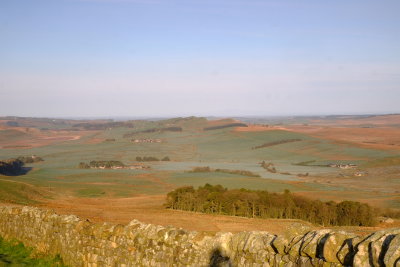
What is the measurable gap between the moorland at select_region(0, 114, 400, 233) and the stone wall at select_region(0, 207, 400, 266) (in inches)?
297

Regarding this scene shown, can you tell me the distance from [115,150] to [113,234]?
129m

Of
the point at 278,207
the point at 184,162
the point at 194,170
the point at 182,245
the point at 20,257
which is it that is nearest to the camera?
the point at 182,245

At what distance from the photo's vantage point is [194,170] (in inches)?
3455

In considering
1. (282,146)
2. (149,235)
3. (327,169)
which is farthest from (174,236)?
(282,146)

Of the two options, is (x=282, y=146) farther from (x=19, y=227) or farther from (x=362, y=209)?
(x=19, y=227)

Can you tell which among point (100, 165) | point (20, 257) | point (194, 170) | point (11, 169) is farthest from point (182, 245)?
point (100, 165)

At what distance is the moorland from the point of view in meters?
31.0

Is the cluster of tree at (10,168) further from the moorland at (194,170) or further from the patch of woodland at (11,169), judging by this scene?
the moorland at (194,170)

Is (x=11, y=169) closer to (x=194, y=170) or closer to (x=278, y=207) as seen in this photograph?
(x=194, y=170)

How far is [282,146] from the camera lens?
13050 centimetres

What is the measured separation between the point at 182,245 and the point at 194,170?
79.5m

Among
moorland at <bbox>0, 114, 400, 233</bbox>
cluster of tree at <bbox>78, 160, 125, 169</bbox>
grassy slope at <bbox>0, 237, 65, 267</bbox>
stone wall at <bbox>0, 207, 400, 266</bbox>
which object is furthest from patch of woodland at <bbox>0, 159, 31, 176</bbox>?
stone wall at <bbox>0, 207, 400, 266</bbox>

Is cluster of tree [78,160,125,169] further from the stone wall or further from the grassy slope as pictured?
the stone wall

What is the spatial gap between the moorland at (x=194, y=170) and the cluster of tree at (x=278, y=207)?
2105mm
